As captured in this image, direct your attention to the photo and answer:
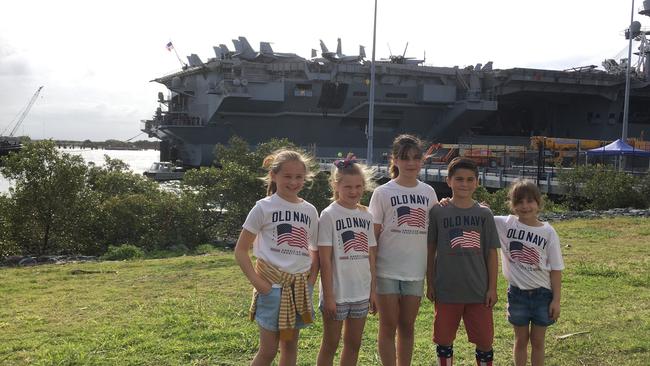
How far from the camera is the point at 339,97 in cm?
5275

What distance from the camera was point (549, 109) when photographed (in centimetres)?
6756

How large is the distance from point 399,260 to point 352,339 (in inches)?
26.3

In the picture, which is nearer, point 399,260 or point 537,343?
point 399,260

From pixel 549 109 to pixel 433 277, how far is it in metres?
69.0

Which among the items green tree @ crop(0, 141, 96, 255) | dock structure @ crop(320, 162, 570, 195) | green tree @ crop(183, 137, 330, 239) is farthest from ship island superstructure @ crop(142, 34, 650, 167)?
green tree @ crop(0, 141, 96, 255)

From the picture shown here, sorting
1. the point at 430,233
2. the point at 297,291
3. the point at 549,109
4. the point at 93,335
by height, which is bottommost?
the point at 93,335

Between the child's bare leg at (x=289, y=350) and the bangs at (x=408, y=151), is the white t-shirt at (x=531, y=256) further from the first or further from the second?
the child's bare leg at (x=289, y=350)

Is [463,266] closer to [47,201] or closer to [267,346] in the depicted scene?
[267,346]

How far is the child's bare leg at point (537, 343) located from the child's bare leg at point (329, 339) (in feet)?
5.00

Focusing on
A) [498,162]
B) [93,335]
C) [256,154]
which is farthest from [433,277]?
[498,162]

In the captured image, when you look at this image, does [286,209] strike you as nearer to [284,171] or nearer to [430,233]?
[284,171]

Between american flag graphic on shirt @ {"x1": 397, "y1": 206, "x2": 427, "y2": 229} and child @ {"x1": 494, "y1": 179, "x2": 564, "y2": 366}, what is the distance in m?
0.75

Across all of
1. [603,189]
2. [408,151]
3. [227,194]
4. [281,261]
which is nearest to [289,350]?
[281,261]

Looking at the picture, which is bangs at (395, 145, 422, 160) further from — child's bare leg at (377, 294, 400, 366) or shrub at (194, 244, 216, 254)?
shrub at (194, 244, 216, 254)
